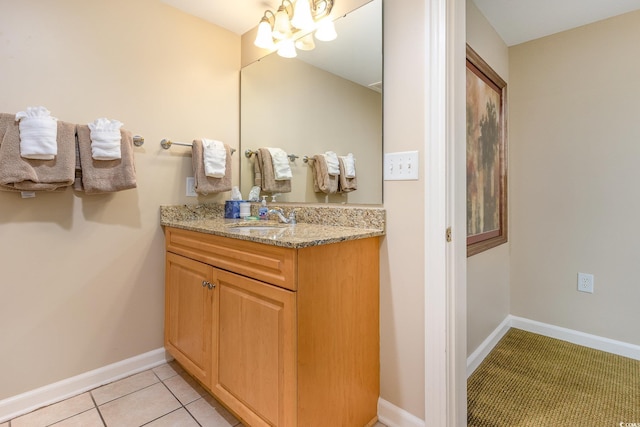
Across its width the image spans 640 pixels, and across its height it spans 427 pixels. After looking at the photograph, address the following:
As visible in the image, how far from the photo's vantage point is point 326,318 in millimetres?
1116

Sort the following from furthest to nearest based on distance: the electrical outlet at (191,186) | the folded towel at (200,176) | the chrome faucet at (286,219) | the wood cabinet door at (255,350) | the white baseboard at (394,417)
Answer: the electrical outlet at (191,186), the folded towel at (200,176), the chrome faucet at (286,219), the white baseboard at (394,417), the wood cabinet door at (255,350)

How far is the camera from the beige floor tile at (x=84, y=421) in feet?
4.29

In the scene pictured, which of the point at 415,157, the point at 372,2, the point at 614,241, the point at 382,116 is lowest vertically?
the point at 614,241

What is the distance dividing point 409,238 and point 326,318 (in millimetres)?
483

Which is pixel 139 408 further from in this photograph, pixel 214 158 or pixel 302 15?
pixel 302 15

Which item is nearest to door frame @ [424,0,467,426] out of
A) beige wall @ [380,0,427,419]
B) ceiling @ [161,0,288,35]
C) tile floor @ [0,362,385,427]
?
beige wall @ [380,0,427,419]

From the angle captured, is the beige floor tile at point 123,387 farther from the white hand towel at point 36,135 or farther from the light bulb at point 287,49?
the light bulb at point 287,49

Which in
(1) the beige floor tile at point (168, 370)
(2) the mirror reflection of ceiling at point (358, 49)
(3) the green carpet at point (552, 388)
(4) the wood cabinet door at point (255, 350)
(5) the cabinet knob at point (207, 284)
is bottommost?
(3) the green carpet at point (552, 388)

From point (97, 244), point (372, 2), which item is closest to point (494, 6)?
point (372, 2)

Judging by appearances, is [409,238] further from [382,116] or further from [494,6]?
[494,6]

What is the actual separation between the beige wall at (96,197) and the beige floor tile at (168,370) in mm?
133

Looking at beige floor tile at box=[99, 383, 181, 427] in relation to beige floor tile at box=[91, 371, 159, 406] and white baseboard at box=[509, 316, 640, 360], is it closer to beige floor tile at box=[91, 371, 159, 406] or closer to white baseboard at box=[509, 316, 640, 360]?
beige floor tile at box=[91, 371, 159, 406]

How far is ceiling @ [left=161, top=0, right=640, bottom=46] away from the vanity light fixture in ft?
0.38

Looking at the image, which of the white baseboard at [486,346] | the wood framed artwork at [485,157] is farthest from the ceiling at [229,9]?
the white baseboard at [486,346]
